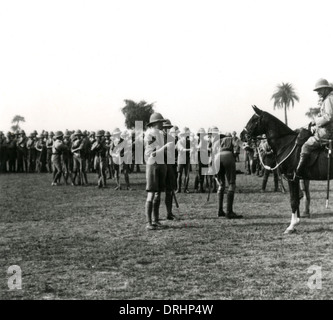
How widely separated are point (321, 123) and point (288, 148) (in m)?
1.00

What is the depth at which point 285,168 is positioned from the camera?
10.4 metres

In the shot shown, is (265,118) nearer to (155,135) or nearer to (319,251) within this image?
(155,135)

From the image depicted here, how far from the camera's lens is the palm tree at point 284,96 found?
7169 centimetres

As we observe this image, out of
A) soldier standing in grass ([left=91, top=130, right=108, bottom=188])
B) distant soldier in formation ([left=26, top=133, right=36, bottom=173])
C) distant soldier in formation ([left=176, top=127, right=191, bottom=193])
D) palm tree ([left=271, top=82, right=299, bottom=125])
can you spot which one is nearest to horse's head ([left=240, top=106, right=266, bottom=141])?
distant soldier in formation ([left=176, top=127, right=191, bottom=193])

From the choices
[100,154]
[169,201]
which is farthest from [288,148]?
[100,154]

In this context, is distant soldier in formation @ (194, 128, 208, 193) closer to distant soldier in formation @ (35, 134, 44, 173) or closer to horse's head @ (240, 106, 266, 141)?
horse's head @ (240, 106, 266, 141)

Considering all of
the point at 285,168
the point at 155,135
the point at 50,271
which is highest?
the point at 155,135

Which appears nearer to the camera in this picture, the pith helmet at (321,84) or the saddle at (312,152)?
the pith helmet at (321,84)

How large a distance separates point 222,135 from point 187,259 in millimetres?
5279

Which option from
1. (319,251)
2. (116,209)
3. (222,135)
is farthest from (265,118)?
(116,209)

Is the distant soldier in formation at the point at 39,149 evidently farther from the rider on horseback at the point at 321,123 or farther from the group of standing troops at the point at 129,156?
the rider on horseback at the point at 321,123

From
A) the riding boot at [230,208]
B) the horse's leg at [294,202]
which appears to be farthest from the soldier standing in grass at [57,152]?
the horse's leg at [294,202]

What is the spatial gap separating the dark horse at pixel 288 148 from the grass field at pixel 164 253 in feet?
3.46

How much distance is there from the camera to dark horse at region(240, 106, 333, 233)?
10.2 metres
